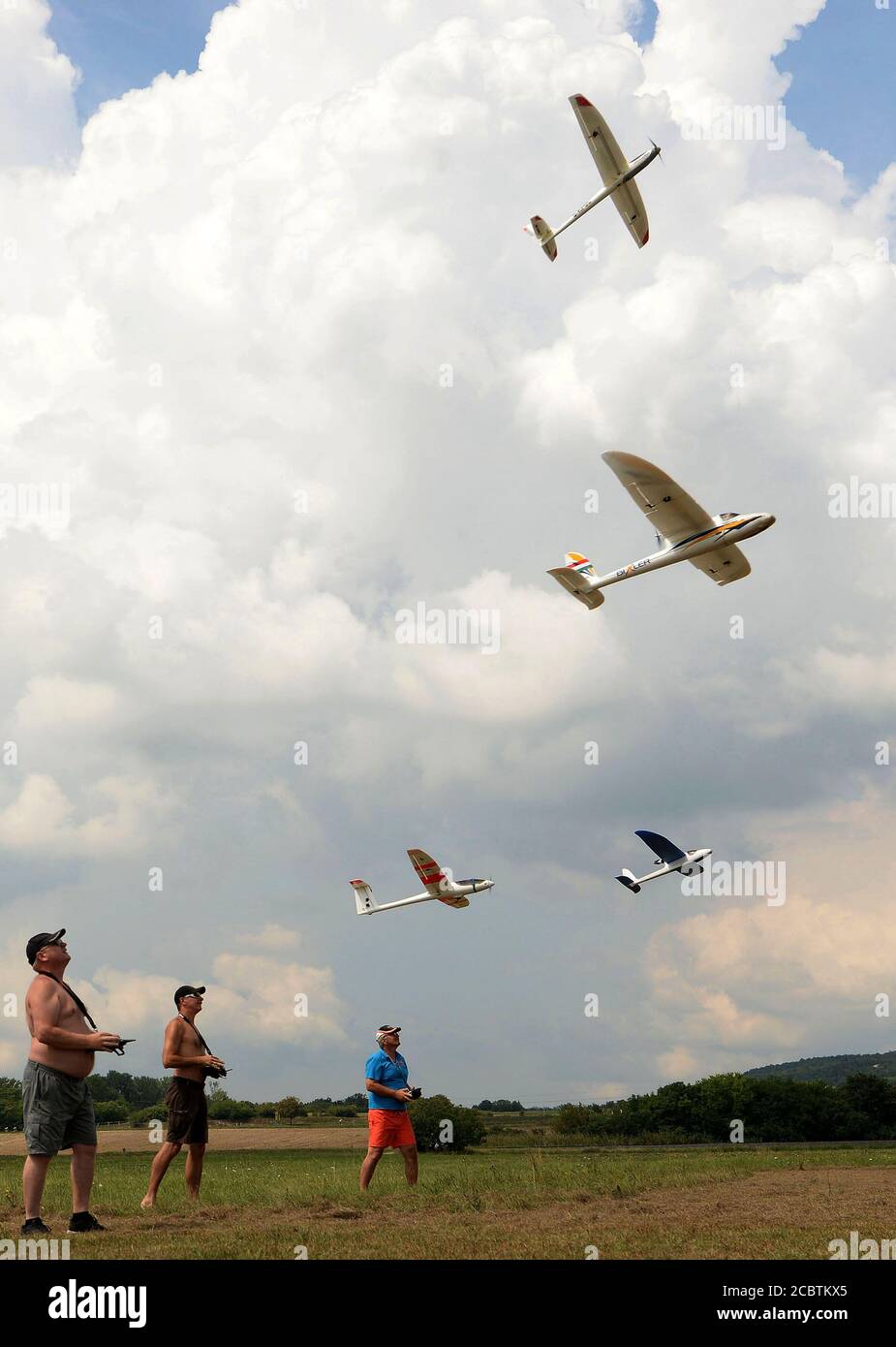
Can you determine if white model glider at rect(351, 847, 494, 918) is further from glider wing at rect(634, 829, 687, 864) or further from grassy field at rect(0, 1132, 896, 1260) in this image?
grassy field at rect(0, 1132, 896, 1260)

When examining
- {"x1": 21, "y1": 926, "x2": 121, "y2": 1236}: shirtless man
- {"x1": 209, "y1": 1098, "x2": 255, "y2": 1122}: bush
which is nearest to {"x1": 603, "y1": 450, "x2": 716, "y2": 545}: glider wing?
{"x1": 21, "y1": 926, "x2": 121, "y2": 1236}: shirtless man

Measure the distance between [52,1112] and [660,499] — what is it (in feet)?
74.6

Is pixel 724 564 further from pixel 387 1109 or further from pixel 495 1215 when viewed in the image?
pixel 495 1215

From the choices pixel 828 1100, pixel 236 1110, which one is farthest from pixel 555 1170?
pixel 236 1110

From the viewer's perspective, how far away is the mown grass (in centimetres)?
808

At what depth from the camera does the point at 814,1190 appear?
12188mm

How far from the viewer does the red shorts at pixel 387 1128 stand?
12281mm

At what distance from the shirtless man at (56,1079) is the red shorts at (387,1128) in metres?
3.66

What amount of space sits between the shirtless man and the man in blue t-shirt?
359 centimetres

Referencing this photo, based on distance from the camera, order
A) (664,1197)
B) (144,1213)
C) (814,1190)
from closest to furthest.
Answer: (144,1213), (664,1197), (814,1190)

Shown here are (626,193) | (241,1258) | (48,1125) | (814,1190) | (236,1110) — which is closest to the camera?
(241,1258)
